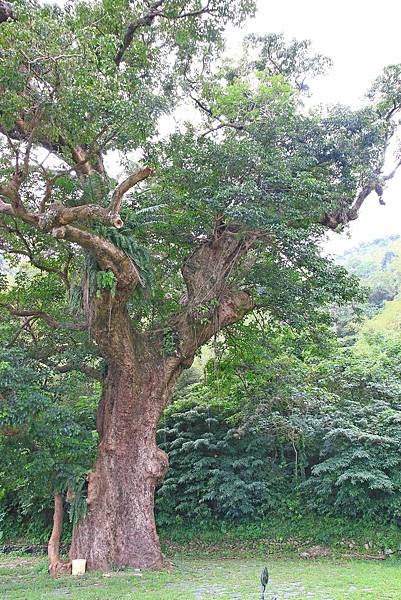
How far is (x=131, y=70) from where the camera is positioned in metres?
8.09

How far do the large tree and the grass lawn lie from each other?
2.59ft

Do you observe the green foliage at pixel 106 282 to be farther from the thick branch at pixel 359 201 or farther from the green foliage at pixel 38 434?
the thick branch at pixel 359 201

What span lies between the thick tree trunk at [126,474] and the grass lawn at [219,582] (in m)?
0.44

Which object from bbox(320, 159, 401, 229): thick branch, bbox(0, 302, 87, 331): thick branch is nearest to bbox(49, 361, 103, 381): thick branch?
bbox(0, 302, 87, 331): thick branch

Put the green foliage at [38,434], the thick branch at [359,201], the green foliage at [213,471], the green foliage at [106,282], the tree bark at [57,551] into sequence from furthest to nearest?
the green foliage at [213,471] < the thick branch at [359,201] < the tree bark at [57,551] < the green foliage at [38,434] < the green foliage at [106,282]

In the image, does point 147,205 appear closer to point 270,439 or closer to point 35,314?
point 35,314

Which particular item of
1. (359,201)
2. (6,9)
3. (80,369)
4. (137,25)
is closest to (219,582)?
(80,369)

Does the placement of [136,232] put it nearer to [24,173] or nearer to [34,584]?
[24,173]

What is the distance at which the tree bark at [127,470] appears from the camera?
306 inches

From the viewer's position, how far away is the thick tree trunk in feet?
25.5

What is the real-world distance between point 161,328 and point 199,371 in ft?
20.7

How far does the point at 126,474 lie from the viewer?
809 centimetres

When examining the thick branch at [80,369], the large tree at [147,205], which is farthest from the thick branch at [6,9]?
the thick branch at [80,369]

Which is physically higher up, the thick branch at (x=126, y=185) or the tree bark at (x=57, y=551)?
the thick branch at (x=126, y=185)
